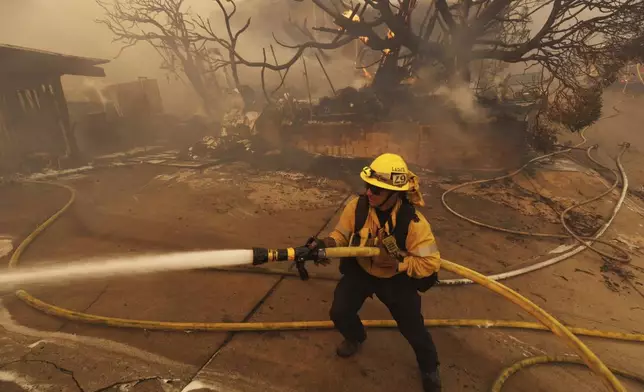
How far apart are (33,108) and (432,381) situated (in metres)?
14.9

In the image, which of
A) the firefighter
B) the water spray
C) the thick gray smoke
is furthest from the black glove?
the thick gray smoke

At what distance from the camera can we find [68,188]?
338 inches

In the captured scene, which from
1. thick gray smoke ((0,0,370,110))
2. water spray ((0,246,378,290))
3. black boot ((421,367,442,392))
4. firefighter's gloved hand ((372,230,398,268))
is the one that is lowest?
black boot ((421,367,442,392))

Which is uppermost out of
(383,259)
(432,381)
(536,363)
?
(383,259)

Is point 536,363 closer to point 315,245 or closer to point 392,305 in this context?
point 392,305

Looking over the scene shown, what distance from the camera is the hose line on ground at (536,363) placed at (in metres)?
3.13

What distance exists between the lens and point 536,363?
11.2ft

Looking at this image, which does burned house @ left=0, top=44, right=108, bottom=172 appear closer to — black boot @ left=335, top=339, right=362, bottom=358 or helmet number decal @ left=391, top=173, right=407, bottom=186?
black boot @ left=335, top=339, right=362, bottom=358

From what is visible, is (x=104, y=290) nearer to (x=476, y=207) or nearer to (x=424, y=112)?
(x=476, y=207)

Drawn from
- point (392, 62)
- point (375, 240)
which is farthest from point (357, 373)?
point (392, 62)

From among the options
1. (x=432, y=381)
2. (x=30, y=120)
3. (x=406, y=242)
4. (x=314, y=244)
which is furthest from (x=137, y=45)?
(x=432, y=381)

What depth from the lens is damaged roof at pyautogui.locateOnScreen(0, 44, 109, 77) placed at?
10.1 metres

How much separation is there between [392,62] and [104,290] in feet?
36.8

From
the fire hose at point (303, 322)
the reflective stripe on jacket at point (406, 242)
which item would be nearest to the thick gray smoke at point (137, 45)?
the fire hose at point (303, 322)
